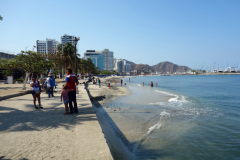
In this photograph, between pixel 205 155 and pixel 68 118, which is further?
pixel 68 118

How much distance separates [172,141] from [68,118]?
418 cm

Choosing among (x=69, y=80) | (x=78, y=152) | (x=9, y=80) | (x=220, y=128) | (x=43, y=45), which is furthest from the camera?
(x=43, y=45)

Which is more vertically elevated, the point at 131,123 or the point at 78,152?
the point at 78,152

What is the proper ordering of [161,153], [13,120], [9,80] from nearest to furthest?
[161,153], [13,120], [9,80]

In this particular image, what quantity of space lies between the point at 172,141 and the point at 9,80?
1079 inches

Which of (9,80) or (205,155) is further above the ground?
(9,80)

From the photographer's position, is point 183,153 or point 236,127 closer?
point 183,153

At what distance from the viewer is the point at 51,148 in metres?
3.49

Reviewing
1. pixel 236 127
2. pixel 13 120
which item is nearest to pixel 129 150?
pixel 13 120

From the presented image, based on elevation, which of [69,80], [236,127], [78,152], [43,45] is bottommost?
[236,127]

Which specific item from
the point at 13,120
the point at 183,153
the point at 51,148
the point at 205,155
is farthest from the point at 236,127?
the point at 13,120

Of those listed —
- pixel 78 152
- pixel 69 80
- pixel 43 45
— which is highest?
pixel 43 45

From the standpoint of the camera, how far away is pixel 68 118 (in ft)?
19.1

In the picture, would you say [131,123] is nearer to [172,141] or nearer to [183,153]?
[172,141]
